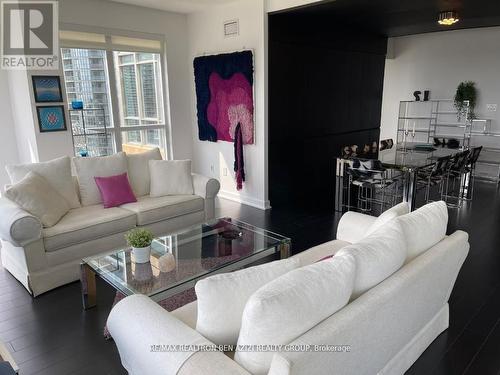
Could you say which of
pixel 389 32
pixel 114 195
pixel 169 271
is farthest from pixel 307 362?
pixel 389 32

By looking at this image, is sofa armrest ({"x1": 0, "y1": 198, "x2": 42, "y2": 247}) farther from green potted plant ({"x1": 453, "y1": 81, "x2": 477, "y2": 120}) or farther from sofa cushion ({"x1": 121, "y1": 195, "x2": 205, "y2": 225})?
green potted plant ({"x1": 453, "y1": 81, "x2": 477, "y2": 120})

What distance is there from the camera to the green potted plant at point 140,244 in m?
2.65

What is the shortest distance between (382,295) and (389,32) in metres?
6.42

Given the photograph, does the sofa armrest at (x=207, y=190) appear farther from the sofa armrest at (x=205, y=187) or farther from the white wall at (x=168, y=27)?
the white wall at (x=168, y=27)

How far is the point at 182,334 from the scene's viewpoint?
147cm

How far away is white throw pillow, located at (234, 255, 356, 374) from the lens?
1.29m

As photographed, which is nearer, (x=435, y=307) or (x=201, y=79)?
(x=435, y=307)

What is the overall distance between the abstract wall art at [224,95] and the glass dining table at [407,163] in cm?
141

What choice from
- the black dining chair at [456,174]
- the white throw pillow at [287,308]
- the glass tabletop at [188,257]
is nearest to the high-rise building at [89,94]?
the glass tabletop at [188,257]

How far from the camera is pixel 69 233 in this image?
3.13m

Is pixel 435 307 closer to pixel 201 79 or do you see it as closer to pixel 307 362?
pixel 307 362

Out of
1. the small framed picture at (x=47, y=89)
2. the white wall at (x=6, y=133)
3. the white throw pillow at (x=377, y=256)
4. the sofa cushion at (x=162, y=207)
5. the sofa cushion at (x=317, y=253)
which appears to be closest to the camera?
the white throw pillow at (x=377, y=256)

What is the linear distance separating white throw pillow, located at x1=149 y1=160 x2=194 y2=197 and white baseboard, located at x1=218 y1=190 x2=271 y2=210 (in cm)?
140

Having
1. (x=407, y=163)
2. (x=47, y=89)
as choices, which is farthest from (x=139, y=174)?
(x=407, y=163)
